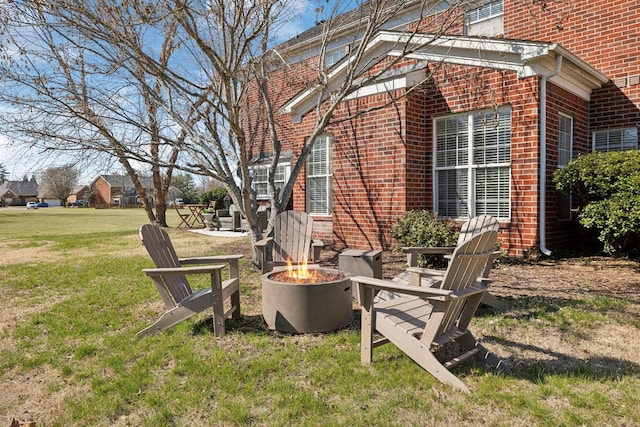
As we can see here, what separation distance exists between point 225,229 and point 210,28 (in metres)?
9.45

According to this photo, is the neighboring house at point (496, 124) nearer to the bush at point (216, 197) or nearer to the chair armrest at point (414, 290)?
the chair armrest at point (414, 290)

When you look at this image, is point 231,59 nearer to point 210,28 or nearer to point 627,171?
point 210,28

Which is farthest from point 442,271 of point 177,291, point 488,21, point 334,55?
point 334,55

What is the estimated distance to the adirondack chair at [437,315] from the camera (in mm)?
2764

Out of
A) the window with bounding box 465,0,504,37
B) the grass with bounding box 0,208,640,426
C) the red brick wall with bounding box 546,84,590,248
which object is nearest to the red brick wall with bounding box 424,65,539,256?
the red brick wall with bounding box 546,84,590,248

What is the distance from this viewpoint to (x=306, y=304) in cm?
376

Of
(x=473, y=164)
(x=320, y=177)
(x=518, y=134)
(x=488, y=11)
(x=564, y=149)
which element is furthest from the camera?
(x=320, y=177)

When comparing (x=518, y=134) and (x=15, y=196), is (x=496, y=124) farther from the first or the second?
(x=15, y=196)

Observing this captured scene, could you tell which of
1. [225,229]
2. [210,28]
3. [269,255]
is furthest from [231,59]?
[225,229]

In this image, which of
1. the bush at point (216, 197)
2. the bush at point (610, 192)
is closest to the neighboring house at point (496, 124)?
the bush at point (610, 192)

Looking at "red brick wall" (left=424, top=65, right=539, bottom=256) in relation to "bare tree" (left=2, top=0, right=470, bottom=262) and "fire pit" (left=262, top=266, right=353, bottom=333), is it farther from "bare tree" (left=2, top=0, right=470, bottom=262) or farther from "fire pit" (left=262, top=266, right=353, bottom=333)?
"fire pit" (left=262, top=266, right=353, bottom=333)

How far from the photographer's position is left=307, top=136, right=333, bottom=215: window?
9602mm

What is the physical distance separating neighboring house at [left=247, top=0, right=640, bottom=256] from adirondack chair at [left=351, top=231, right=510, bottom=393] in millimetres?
4020

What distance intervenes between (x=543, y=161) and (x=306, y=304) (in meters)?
5.27
